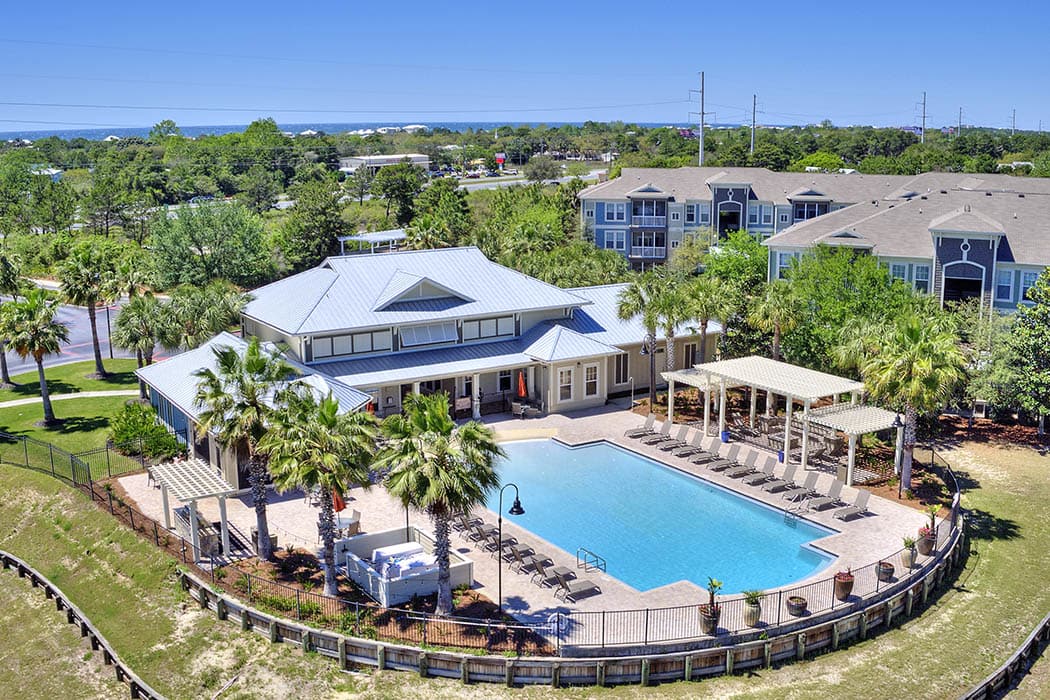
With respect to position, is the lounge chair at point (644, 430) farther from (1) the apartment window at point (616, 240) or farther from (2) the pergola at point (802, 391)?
(1) the apartment window at point (616, 240)

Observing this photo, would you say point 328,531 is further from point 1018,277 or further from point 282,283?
point 1018,277

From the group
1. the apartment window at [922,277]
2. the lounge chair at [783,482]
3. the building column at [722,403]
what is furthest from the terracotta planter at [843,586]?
the apartment window at [922,277]

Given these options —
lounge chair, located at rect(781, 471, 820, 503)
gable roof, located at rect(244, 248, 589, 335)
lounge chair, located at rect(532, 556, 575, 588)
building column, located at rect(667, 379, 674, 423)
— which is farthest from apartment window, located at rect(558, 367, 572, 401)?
lounge chair, located at rect(532, 556, 575, 588)

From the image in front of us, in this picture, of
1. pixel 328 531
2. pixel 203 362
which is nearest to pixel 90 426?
pixel 203 362

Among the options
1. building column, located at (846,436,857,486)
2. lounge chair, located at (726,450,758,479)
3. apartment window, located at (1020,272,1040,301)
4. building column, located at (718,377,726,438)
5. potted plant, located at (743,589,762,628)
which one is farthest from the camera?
apartment window, located at (1020,272,1040,301)

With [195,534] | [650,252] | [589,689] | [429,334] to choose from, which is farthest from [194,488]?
[650,252]

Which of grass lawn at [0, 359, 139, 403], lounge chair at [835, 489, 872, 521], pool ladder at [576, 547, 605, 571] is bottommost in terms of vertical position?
pool ladder at [576, 547, 605, 571]

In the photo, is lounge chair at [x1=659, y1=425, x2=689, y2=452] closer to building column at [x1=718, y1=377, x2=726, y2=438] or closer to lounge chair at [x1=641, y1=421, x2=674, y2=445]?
lounge chair at [x1=641, y1=421, x2=674, y2=445]
